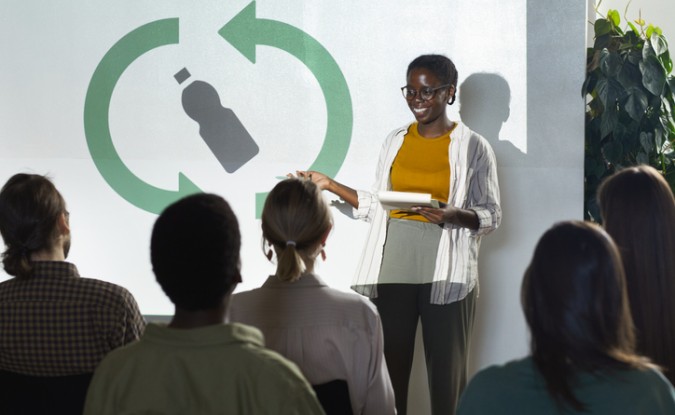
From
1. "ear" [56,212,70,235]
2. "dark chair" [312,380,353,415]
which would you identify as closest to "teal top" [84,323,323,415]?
"dark chair" [312,380,353,415]

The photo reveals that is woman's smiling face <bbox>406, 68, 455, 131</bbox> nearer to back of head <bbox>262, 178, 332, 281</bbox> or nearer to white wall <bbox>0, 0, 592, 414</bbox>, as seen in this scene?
white wall <bbox>0, 0, 592, 414</bbox>

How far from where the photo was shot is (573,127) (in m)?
3.99

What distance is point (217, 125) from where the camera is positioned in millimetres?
4109

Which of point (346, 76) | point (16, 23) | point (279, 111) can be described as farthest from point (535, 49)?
point (16, 23)

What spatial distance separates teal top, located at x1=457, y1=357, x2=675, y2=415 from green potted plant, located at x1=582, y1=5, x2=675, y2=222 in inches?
102

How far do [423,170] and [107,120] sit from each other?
4.96 ft

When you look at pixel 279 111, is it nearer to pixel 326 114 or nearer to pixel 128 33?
pixel 326 114

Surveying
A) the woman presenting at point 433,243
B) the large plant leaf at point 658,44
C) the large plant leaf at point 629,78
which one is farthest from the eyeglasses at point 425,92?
the large plant leaf at point 658,44

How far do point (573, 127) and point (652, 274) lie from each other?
1960 mm

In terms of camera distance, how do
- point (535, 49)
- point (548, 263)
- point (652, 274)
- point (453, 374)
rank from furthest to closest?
point (535, 49), point (453, 374), point (652, 274), point (548, 263)

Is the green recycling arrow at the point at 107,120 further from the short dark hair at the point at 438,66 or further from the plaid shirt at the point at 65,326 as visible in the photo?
the plaid shirt at the point at 65,326

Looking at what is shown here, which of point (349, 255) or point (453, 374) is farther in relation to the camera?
point (349, 255)

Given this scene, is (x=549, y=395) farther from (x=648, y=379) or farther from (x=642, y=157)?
(x=642, y=157)

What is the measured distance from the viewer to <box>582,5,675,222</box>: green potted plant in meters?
3.99
